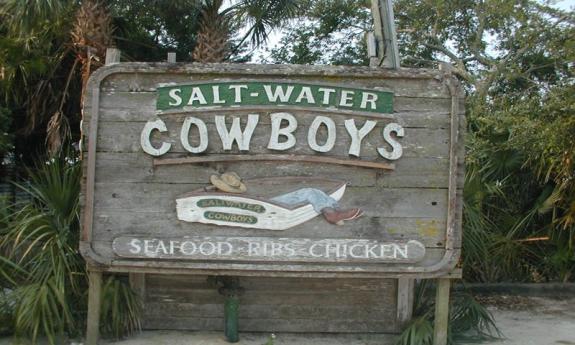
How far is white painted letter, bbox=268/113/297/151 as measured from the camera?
17.1ft

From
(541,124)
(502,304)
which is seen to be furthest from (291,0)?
(502,304)

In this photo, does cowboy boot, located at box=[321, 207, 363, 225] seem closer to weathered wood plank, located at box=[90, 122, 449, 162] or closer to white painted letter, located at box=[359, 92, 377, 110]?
weathered wood plank, located at box=[90, 122, 449, 162]

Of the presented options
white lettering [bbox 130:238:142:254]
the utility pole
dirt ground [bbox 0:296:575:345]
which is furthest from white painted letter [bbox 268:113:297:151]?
dirt ground [bbox 0:296:575:345]

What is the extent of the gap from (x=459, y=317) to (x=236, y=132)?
9.48 feet

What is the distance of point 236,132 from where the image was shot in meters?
5.21

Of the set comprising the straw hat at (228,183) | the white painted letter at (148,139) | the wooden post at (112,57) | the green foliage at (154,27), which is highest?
the green foliage at (154,27)

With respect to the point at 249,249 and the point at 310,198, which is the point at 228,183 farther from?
the point at 310,198

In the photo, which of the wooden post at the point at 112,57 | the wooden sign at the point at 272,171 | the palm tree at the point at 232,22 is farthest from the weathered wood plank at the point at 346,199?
the palm tree at the point at 232,22

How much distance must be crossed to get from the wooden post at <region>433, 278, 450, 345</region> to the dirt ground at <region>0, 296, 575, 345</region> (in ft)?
1.90

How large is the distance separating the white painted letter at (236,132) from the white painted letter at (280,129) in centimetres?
15

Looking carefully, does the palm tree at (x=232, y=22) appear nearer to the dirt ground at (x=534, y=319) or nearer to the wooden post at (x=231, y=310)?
the wooden post at (x=231, y=310)

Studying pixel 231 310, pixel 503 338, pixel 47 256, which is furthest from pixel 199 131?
pixel 503 338

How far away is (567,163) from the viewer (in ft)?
24.6

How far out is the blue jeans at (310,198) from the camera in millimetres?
5207
